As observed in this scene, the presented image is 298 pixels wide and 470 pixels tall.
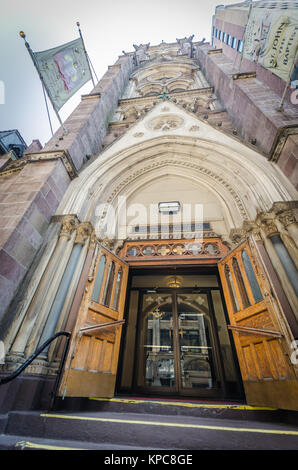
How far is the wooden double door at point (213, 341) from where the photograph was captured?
279cm

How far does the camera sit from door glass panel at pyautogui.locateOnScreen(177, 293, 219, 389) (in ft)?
17.5

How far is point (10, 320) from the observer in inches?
123

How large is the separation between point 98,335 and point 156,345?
3.39m

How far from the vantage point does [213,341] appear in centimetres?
524

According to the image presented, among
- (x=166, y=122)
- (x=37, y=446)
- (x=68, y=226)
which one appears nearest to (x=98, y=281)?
(x=68, y=226)

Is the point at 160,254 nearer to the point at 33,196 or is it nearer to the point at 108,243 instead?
the point at 108,243

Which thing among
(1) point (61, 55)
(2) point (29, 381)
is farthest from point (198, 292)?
(1) point (61, 55)

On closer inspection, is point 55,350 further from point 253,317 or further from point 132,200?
point 132,200

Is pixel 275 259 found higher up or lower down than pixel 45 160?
lower down

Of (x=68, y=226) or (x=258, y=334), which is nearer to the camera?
(x=258, y=334)

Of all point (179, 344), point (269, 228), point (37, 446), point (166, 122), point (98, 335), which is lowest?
point (37, 446)

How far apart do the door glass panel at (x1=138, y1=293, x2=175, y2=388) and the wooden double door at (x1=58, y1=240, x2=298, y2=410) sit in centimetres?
3

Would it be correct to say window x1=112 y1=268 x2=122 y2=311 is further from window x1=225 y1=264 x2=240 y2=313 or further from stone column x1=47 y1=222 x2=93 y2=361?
A: window x1=225 y1=264 x2=240 y2=313

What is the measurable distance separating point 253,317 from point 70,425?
308 centimetres
